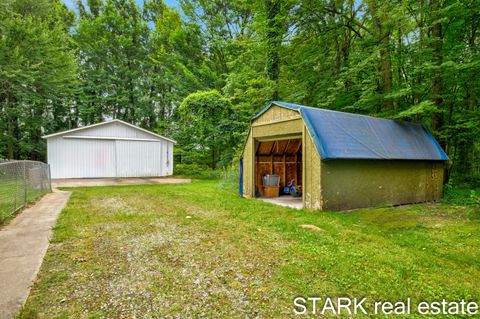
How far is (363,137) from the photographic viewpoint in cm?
691

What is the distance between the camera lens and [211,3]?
22.3 m

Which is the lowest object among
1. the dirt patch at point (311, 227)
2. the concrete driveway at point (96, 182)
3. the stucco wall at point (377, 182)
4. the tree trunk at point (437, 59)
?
the dirt patch at point (311, 227)

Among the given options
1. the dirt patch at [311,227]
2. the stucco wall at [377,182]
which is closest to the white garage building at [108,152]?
the stucco wall at [377,182]

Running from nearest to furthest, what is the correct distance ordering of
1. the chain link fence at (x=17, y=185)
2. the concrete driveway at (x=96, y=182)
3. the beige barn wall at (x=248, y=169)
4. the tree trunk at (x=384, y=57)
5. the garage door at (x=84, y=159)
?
1. the chain link fence at (x=17, y=185)
2. the beige barn wall at (x=248, y=169)
3. the tree trunk at (x=384, y=57)
4. the concrete driveway at (x=96, y=182)
5. the garage door at (x=84, y=159)

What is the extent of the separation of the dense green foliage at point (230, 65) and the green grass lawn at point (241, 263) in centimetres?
520

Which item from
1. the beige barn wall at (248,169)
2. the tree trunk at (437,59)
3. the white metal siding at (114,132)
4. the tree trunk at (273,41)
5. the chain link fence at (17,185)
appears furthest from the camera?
the white metal siding at (114,132)

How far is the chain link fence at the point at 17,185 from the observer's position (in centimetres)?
515

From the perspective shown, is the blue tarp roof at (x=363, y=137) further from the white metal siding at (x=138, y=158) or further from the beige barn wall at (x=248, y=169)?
the white metal siding at (x=138, y=158)

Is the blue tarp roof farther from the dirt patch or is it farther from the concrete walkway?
the concrete walkway

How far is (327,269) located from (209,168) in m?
18.5

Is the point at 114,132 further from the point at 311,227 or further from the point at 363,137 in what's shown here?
the point at 311,227

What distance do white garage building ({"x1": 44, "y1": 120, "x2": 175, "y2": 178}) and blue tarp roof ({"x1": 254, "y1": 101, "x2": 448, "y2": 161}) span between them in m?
11.8

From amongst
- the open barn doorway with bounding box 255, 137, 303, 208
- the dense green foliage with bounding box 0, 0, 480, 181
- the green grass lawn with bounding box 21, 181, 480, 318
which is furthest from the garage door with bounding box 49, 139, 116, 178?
the green grass lawn with bounding box 21, 181, 480, 318

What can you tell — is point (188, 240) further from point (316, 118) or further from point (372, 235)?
point (316, 118)
